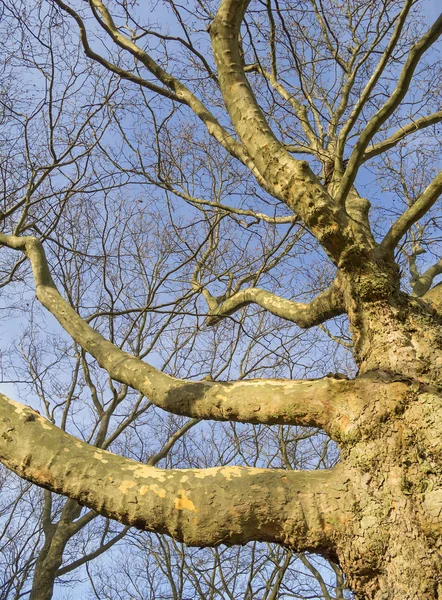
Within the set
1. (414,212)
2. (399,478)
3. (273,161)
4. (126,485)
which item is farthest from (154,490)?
(414,212)

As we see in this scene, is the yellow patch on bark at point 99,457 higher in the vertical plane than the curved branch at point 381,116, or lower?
lower

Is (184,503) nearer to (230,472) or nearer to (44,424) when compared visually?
(230,472)

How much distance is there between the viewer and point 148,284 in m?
6.92

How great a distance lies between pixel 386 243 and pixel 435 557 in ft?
4.78

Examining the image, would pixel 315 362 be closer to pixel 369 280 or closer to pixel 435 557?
pixel 369 280

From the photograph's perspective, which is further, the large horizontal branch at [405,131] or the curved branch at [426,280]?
the curved branch at [426,280]

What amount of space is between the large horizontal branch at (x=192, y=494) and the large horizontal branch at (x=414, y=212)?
4.11 ft

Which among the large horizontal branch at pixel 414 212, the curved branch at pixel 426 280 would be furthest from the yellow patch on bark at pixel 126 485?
the curved branch at pixel 426 280

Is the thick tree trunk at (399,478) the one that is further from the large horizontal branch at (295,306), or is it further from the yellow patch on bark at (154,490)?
the large horizontal branch at (295,306)

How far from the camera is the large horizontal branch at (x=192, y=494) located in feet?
5.03

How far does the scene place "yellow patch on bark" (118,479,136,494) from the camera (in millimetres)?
1558

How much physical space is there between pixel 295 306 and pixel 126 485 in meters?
2.09

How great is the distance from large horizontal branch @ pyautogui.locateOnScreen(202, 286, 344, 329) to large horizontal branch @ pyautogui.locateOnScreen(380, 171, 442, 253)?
40 cm

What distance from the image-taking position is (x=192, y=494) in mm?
1556
